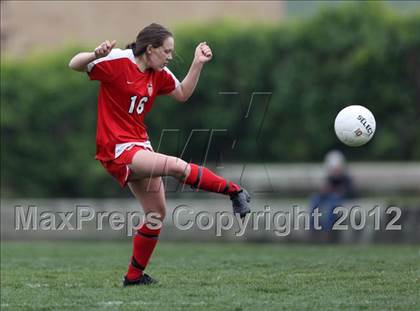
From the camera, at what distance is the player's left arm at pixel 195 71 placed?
22.5 feet

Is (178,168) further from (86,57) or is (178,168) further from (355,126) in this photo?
(355,126)

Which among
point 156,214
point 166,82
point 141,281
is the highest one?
point 166,82

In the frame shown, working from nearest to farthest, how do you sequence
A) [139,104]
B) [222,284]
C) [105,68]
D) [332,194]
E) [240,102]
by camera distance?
[105,68] < [139,104] < [222,284] < [332,194] < [240,102]

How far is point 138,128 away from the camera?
21.7ft

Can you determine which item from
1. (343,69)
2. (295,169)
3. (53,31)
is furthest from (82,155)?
(343,69)

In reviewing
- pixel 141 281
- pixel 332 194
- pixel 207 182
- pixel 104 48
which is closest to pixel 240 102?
pixel 332 194

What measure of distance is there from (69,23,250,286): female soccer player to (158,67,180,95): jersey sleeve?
0.04 ft

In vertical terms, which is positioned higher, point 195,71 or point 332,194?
point 195,71

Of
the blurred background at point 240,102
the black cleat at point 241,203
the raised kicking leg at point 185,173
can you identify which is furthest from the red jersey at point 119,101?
the blurred background at point 240,102

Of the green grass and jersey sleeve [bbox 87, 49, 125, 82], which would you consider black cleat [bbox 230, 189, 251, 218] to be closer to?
the green grass

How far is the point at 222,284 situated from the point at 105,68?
6.10 ft

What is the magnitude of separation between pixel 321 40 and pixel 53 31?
523 cm

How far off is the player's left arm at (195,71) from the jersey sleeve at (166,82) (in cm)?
6

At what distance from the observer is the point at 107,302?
5949 millimetres
